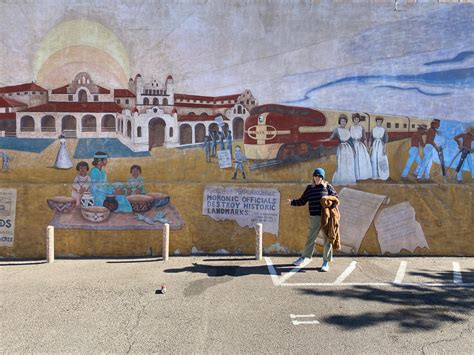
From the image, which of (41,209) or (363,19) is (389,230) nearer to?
(363,19)

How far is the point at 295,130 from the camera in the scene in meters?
8.57

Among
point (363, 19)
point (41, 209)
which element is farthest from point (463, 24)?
point (41, 209)

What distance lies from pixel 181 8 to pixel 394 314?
6.83 meters

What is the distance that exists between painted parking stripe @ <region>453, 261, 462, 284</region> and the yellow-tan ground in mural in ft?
2.01

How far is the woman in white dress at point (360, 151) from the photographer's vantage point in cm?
862

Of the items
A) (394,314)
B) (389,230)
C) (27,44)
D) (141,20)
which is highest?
(141,20)

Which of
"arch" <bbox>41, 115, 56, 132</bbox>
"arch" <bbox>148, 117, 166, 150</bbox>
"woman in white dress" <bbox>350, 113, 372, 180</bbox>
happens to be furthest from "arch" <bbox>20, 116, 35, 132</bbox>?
"woman in white dress" <bbox>350, 113, 372, 180</bbox>

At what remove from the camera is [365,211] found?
856cm

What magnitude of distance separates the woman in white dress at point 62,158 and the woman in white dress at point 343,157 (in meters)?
5.34

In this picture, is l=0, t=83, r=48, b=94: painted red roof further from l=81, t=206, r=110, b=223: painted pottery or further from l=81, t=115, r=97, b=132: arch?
l=81, t=206, r=110, b=223: painted pottery

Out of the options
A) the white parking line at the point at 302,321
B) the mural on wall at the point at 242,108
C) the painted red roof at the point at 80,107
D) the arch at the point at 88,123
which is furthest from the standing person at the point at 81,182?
the white parking line at the point at 302,321

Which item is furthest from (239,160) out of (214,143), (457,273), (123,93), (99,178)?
(457,273)

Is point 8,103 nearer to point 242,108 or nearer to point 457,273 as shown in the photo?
point 242,108

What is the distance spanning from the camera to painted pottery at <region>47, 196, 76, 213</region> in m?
8.39
